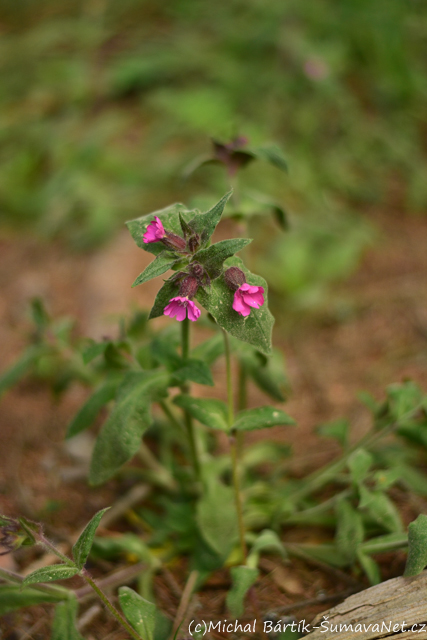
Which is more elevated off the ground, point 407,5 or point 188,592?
point 407,5

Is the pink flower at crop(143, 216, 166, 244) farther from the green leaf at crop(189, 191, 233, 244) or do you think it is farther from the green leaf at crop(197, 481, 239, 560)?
the green leaf at crop(197, 481, 239, 560)

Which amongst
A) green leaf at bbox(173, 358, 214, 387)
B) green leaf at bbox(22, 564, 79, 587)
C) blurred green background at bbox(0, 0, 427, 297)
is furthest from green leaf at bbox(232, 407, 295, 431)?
blurred green background at bbox(0, 0, 427, 297)

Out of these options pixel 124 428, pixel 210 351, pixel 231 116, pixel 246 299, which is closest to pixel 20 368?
pixel 124 428

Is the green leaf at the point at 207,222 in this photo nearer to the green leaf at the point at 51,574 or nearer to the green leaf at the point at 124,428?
the green leaf at the point at 124,428

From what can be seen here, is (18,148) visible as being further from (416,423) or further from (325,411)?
(416,423)

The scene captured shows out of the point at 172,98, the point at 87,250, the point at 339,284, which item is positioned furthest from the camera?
the point at 172,98

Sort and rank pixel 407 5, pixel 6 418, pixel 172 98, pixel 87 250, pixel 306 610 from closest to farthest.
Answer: pixel 306 610
pixel 6 418
pixel 87 250
pixel 172 98
pixel 407 5

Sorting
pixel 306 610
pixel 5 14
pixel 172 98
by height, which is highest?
pixel 5 14

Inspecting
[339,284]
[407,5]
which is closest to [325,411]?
[339,284]

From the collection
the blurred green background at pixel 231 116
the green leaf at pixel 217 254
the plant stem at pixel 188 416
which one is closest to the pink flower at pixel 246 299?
the green leaf at pixel 217 254
